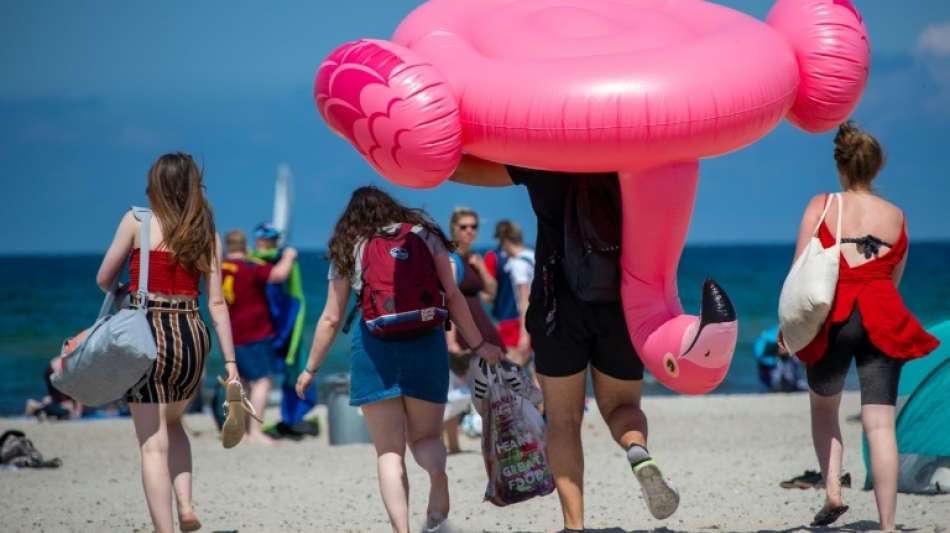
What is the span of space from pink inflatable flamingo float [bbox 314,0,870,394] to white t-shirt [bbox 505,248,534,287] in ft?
14.1

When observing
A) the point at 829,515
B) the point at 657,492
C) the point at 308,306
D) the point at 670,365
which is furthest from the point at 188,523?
the point at 308,306

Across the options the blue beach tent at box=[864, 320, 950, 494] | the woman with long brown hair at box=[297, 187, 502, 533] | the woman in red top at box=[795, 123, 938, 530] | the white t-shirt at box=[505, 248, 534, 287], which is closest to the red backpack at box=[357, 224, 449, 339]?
the woman with long brown hair at box=[297, 187, 502, 533]

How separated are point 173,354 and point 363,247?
2.78 ft

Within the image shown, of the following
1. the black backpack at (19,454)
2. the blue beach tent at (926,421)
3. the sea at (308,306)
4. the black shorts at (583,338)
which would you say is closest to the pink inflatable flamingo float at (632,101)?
the black shorts at (583,338)

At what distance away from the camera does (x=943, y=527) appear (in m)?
5.57

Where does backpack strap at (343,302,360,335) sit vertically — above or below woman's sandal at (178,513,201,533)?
above

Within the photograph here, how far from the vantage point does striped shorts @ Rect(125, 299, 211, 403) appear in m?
5.07

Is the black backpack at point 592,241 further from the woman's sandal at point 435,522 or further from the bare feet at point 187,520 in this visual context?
the bare feet at point 187,520

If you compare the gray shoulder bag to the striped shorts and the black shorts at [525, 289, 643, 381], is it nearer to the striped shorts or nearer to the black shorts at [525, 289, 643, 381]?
the striped shorts

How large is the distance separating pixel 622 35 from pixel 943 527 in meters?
2.54

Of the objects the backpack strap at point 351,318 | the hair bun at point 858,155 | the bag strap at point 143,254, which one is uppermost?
the hair bun at point 858,155

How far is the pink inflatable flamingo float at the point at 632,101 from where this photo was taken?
4504mm

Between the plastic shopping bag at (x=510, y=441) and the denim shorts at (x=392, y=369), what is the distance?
0.32 m

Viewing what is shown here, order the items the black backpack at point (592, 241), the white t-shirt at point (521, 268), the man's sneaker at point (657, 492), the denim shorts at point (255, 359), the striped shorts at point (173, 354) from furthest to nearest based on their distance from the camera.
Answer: the denim shorts at point (255, 359)
the white t-shirt at point (521, 268)
the striped shorts at point (173, 354)
the black backpack at point (592, 241)
the man's sneaker at point (657, 492)
